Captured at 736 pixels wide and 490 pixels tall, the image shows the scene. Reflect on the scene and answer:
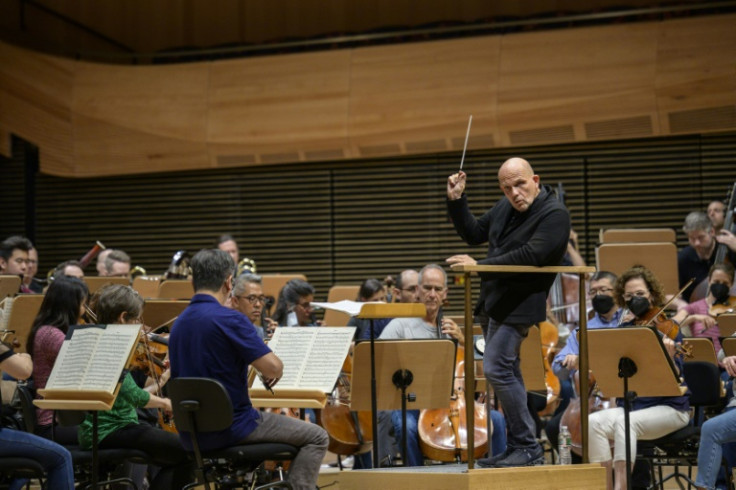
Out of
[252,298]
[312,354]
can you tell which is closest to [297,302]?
[252,298]

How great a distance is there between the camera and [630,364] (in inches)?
177

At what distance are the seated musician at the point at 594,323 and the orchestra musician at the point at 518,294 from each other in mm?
722

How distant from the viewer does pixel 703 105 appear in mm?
8391

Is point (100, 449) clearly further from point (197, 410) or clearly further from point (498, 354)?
point (498, 354)

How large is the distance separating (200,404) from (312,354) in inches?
28.6

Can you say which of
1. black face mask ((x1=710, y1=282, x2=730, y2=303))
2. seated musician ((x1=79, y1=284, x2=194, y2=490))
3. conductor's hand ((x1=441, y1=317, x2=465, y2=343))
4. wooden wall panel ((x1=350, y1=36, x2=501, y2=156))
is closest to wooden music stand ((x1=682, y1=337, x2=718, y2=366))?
black face mask ((x1=710, y1=282, x2=730, y2=303))

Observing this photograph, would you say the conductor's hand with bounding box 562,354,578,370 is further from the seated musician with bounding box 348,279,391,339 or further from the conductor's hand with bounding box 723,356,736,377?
the seated musician with bounding box 348,279,391,339

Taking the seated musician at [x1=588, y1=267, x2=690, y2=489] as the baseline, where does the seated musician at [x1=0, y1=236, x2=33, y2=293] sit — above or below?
above

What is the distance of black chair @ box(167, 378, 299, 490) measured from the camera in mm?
3748

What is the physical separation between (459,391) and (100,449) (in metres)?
2.00

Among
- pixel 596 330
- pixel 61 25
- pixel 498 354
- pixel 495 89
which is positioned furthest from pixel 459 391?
pixel 61 25

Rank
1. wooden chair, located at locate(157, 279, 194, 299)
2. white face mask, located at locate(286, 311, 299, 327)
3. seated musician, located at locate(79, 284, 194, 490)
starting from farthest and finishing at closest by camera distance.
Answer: wooden chair, located at locate(157, 279, 194, 299) < white face mask, located at locate(286, 311, 299, 327) < seated musician, located at locate(79, 284, 194, 490)

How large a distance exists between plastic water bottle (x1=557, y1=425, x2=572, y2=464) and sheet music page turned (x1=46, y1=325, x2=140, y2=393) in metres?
2.10

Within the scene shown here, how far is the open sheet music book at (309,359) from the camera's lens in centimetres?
423
